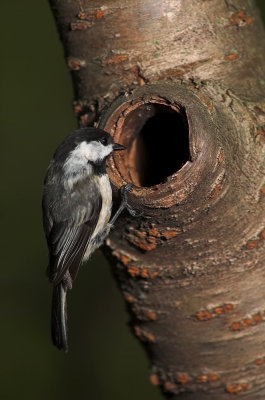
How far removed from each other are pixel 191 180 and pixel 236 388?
59 cm

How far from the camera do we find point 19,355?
210 cm

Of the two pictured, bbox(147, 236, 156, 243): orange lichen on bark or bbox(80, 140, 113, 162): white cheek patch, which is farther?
bbox(80, 140, 113, 162): white cheek patch

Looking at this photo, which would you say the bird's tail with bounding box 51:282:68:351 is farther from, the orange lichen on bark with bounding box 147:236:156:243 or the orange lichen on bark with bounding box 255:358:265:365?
the orange lichen on bark with bounding box 255:358:265:365

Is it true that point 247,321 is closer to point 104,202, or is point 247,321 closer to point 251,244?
point 251,244

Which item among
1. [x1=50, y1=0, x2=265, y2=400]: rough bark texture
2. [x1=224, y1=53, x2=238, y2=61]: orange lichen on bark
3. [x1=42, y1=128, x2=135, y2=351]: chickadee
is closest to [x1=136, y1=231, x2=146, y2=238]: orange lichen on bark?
[x1=50, y1=0, x2=265, y2=400]: rough bark texture

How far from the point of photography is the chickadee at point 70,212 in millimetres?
1409

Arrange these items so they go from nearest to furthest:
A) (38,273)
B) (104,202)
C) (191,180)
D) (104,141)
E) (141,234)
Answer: (191,180) < (141,234) < (104,141) < (104,202) < (38,273)

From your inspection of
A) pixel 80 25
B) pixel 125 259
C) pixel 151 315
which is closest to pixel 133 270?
pixel 125 259

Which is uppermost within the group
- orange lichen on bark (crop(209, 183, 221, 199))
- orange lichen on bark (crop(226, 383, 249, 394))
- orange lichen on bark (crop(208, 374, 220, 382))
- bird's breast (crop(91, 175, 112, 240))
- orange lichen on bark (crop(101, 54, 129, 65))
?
orange lichen on bark (crop(101, 54, 129, 65))

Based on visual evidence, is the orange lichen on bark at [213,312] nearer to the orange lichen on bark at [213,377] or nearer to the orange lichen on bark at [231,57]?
the orange lichen on bark at [213,377]

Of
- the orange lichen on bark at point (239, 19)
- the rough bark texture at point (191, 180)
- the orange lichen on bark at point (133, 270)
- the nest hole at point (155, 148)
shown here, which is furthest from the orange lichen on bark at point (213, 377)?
the orange lichen on bark at point (239, 19)

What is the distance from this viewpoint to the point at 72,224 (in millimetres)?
1464

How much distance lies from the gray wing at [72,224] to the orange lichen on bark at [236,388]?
57 centimetres

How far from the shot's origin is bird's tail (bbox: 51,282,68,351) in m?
1.39
